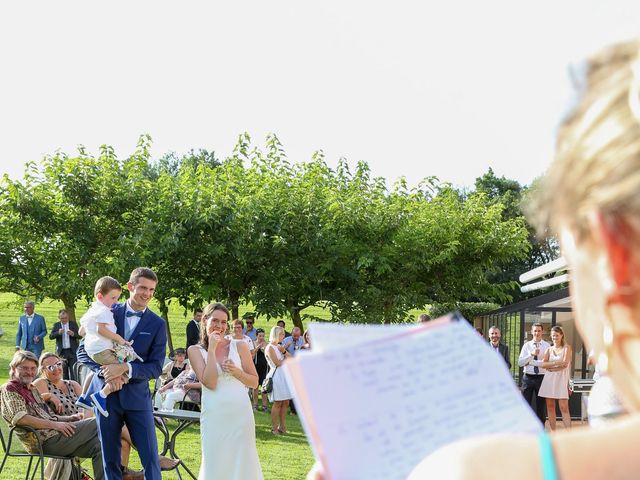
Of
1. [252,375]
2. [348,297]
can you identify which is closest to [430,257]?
[348,297]

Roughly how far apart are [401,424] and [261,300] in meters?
20.4

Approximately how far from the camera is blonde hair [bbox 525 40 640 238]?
73cm

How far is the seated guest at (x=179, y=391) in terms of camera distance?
13258 mm

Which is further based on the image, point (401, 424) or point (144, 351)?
point (144, 351)

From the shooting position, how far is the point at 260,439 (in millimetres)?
13938

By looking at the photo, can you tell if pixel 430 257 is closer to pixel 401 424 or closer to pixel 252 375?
pixel 252 375

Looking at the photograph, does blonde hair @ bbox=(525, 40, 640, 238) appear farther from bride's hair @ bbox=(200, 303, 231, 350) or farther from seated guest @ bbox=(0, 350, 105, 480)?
seated guest @ bbox=(0, 350, 105, 480)

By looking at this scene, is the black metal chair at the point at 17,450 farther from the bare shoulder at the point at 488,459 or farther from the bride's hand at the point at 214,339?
the bare shoulder at the point at 488,459

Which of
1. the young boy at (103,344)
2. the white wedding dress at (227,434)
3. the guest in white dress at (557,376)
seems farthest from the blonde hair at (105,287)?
the guest in white dress at (557,376)

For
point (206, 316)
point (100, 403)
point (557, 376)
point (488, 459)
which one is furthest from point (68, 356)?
point (488, 459)

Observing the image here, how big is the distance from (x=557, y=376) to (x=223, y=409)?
8.72m

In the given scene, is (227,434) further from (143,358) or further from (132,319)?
(132,319)

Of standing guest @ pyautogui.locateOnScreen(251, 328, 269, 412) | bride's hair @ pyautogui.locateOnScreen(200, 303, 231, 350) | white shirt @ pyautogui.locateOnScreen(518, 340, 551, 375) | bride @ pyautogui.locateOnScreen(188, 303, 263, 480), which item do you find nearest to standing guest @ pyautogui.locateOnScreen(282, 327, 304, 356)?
standing guest @ pyautogui.locateOnScreen(251, 328, 269, 412)

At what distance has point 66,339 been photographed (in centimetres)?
1834
